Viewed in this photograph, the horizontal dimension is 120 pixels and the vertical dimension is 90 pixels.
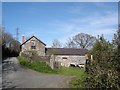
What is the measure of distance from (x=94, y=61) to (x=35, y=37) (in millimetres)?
45524

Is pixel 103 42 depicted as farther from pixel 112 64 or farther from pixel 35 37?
pixel 35 37

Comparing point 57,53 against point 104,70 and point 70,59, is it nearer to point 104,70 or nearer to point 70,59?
point 70,59

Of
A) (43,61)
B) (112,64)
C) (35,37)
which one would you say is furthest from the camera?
(35,37)

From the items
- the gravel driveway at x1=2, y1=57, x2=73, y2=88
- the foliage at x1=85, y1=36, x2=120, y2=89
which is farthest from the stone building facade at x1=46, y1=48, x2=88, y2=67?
the foliage at x1=85, y1=36, x2=120, y2=89

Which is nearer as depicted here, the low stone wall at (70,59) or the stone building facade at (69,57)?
the stone building facade at (69,57)

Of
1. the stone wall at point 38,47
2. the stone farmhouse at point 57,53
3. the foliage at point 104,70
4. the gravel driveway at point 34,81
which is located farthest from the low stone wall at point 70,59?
the foliage at point 104,70

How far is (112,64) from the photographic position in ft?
28.8

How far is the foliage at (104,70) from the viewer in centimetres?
838

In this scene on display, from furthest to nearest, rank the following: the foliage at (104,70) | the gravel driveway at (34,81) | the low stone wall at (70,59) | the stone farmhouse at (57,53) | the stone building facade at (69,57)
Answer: the low stone wall at (70,59) → the stone building facade at (69,57) → the stone farmhouse at (57,53) → the gravel driveway at (34,81) → the foliage at (104,70)

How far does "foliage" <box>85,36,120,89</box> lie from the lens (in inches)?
330

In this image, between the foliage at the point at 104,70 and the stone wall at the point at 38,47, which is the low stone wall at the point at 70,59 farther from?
the foliage at the point at 104,70

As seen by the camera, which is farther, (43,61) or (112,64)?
(43,61)

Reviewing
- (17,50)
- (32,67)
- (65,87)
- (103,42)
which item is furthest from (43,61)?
(17,50)

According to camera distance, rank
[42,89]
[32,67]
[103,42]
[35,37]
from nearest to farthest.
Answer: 1. [103,42]
2. [42,89]
3. [32,67]
4. [35,37]
